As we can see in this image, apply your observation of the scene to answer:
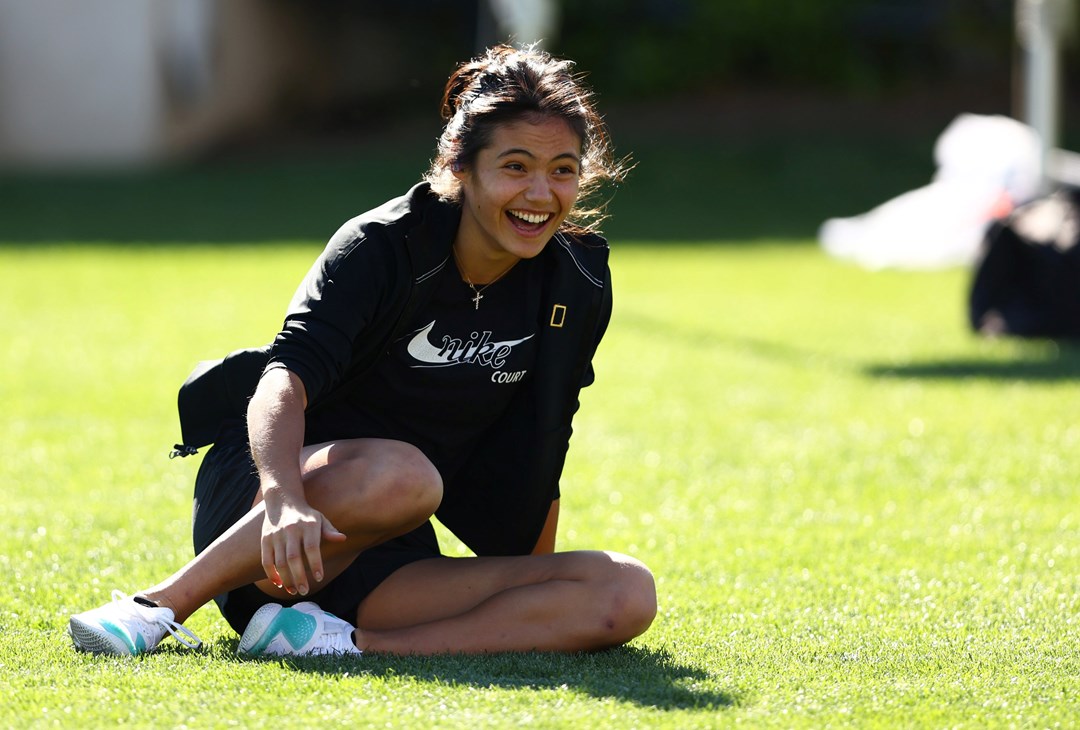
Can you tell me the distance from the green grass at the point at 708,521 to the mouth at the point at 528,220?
95cm

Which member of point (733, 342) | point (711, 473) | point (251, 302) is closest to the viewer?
point (711, 473)

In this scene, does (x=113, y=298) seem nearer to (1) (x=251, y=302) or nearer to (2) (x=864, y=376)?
(1) (x=251, y=302)

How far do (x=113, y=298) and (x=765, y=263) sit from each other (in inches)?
204

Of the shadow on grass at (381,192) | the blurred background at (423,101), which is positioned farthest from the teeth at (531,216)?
the blurred background at (423,101)

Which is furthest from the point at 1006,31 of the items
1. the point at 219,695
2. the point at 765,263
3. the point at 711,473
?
the point at 219,695

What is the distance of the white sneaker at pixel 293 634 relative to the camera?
3543 mm

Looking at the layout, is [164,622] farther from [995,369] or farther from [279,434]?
[995,369]

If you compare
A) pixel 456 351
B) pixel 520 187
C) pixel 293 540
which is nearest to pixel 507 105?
pixel 520 187

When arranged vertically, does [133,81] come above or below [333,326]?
above

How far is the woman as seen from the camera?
3.47 metres

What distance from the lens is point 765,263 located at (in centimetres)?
1296

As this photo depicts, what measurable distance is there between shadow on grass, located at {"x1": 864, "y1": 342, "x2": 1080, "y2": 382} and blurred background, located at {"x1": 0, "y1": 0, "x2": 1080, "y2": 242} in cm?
661

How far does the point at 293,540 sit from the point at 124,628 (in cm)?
52

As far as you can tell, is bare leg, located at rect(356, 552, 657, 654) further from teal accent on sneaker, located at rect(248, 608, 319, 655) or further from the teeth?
the teeth
